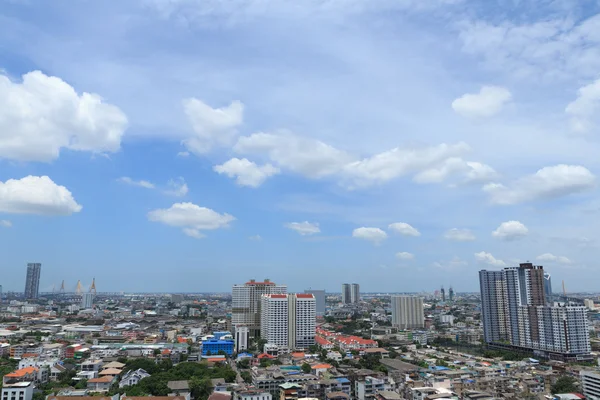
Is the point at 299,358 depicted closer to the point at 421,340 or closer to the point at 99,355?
the point at 99,355

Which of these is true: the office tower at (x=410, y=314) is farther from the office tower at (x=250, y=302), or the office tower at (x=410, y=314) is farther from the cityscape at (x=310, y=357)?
the office tower at (x=250, y=302)

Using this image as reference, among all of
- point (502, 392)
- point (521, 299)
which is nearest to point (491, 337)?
Result: point (521, 299)

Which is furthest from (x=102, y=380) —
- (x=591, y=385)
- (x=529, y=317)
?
(x=529, y=317)

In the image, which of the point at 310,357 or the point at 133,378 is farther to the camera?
the point at 310,357

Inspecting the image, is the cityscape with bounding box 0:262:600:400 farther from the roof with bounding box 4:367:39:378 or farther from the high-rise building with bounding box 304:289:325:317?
the high-rise building with bounding box 304:289:325:317

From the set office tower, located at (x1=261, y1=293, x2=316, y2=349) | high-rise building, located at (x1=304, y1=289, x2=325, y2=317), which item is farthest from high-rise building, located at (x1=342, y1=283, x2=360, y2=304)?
office tower, located at (x1=261, y1=293, x2=316, y2=349)

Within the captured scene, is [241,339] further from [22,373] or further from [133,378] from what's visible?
[22,373]
